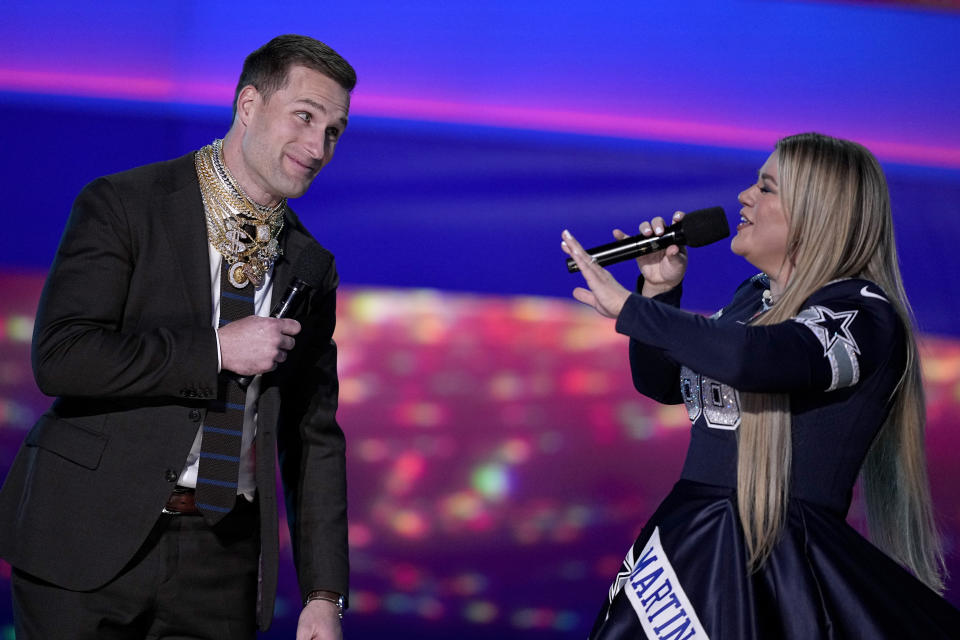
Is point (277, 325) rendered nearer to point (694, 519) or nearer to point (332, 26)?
point (694, 519)

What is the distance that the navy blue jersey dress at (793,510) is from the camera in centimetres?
148

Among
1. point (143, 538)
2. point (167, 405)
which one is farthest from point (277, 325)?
point (143, 538)

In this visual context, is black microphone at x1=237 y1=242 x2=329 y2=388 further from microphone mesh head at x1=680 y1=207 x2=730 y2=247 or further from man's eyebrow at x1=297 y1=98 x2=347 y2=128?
microphone mesh head at x1=680 y1=207 x2=730 y2=247

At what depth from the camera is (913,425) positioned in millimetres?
1703

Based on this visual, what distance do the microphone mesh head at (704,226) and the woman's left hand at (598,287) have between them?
0.81ft

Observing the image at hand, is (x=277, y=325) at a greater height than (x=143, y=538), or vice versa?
(x=277, y=325)

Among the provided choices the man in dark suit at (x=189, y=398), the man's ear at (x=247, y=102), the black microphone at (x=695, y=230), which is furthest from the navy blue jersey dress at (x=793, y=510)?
the man's ear at (x=247, y=102)

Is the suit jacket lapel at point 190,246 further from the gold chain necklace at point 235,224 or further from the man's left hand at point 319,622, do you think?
the man's left hand at point 319,622

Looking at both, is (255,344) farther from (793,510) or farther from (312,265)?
(793,510)

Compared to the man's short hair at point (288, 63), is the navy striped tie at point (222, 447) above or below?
below

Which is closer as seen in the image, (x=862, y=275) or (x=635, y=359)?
(x=862, y=275)

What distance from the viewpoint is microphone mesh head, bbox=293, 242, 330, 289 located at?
1.78m

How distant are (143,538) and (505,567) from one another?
1819 mm

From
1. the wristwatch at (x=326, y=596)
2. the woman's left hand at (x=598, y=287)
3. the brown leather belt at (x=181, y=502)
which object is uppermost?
the woman's left hand at (x=598, y=287)
